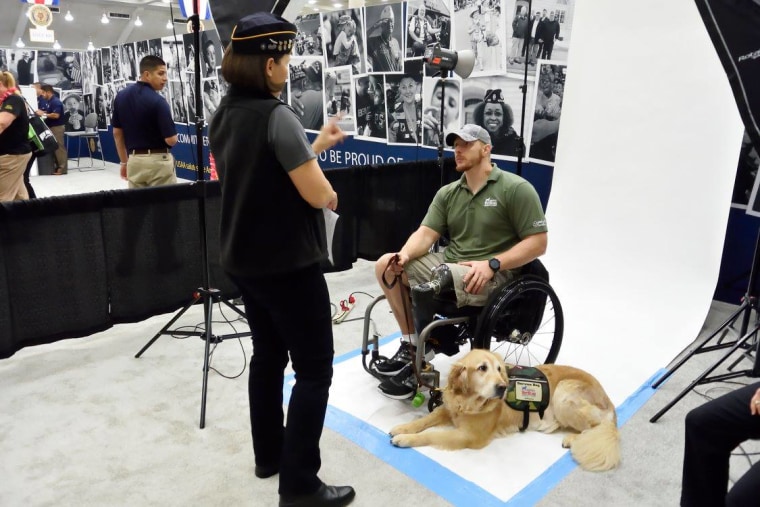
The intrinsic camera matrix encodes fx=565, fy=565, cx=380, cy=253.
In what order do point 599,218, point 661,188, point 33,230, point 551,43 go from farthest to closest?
point 551,43 → point 599,218 → point 661,188 → point 33,230

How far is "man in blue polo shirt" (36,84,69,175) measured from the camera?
9.61 meters

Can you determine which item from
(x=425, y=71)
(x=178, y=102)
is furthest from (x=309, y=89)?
(x=178, y=102)

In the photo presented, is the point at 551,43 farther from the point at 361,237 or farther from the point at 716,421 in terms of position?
the point at 716,421

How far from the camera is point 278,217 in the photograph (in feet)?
5.08

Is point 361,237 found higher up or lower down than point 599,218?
lower down

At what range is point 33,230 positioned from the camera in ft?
8.95

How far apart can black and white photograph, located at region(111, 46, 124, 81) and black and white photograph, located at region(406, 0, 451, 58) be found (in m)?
6.71

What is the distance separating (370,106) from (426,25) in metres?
1.08

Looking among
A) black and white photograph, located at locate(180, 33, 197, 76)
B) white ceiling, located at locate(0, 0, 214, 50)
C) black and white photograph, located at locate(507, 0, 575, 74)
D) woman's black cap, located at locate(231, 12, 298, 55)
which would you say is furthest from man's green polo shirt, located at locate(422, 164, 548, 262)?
white ceiling, located at locate(0, 0, 214, 50)

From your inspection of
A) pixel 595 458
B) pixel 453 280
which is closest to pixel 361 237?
pixel 453 280

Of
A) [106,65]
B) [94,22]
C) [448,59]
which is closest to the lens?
[448,59]

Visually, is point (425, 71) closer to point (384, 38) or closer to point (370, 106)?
point (384, 38)

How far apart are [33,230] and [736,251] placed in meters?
4.04

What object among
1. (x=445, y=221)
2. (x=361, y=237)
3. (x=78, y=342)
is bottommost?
(x=78, y=342)
